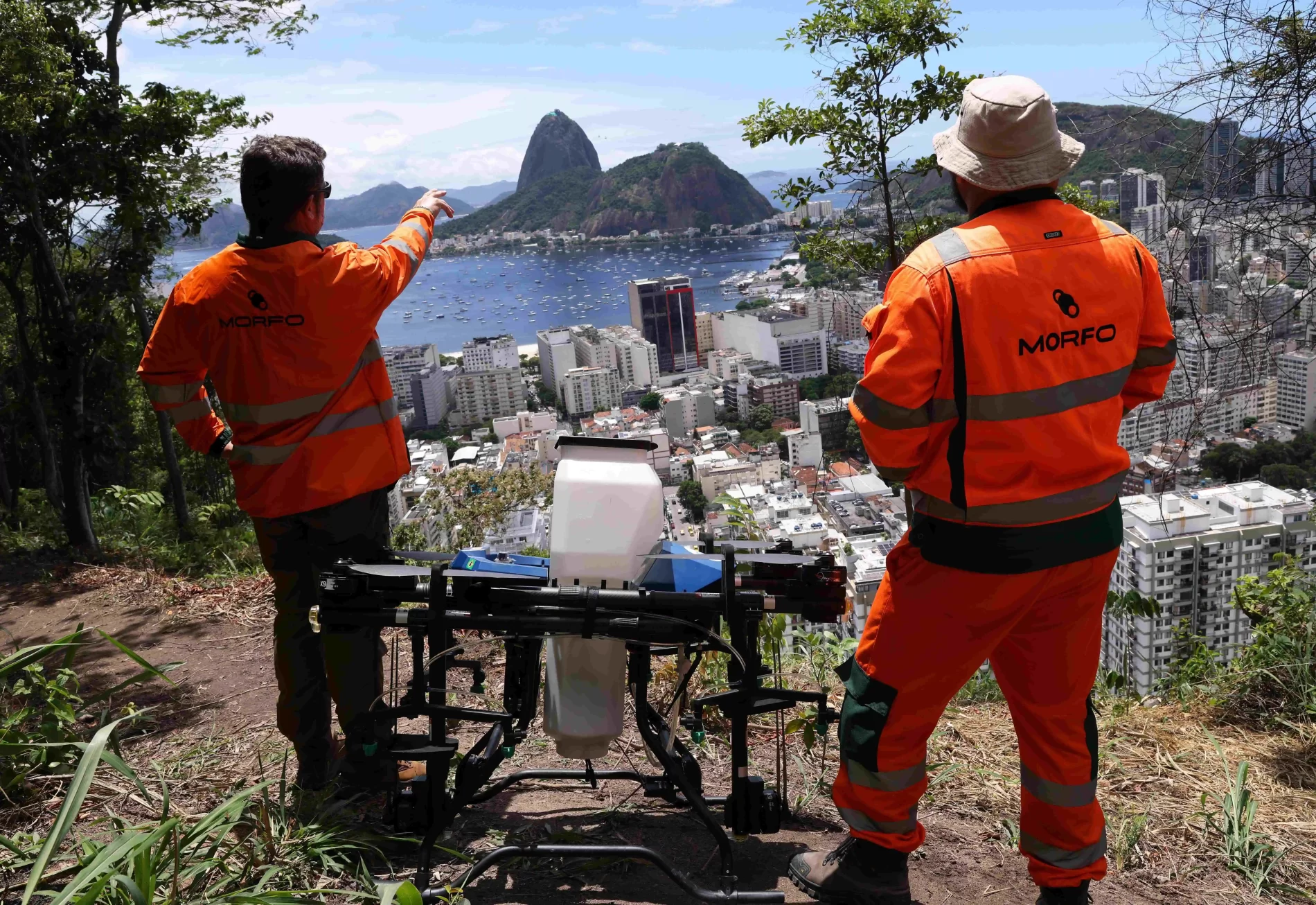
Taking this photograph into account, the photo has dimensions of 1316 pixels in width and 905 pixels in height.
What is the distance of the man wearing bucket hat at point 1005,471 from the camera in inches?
65.9

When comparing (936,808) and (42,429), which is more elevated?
(42,429)

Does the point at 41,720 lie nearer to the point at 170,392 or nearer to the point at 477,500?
the point at 170,392

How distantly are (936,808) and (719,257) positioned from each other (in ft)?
226

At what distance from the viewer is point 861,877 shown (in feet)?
6.19

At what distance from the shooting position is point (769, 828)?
204 cm

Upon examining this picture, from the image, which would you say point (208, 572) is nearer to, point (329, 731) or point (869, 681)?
point (329, 731)

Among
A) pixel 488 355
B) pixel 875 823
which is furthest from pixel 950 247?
pixel 488 355

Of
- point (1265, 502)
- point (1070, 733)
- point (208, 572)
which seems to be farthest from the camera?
point (1265, 502)

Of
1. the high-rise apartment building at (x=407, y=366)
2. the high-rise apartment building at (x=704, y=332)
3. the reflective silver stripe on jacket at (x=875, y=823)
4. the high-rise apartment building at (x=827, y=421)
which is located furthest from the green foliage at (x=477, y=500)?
the high-rise apartment building at (x=704, y=332)

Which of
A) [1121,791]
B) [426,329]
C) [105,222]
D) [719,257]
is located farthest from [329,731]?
Result: [719,257]

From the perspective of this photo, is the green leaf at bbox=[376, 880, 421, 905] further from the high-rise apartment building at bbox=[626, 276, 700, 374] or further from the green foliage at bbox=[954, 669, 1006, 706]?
the high-rise apartment building at bbox=[626, 276, 700, 374]

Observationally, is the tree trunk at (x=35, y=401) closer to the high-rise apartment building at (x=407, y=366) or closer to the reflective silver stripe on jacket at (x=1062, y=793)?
the reflective silver stripe on jacket at (x=1062, y=793)

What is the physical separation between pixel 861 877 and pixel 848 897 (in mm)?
50

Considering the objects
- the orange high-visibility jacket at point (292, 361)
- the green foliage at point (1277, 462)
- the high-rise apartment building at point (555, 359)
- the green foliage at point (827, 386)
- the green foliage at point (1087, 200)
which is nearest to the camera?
the orange high-visibility jacket at point (292, 361)
